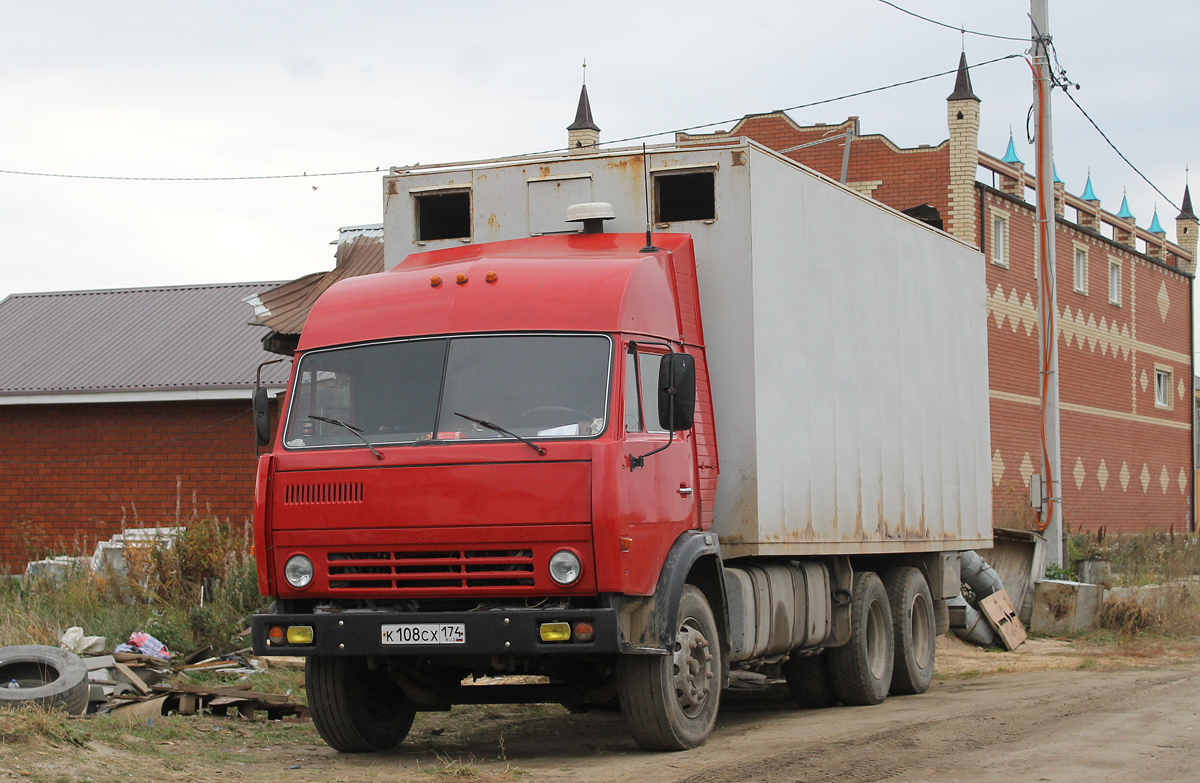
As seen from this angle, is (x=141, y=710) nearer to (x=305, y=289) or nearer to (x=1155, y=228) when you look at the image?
(x=305, y=289)

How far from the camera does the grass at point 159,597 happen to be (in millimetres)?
12945

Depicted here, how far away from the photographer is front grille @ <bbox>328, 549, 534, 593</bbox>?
792 centimetres

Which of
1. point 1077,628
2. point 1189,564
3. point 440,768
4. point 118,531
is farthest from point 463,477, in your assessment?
point 1189,564

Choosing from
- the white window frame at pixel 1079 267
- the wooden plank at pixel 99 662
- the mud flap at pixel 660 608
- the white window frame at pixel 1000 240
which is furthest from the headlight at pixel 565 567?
the white window frame at pixel 1079 267

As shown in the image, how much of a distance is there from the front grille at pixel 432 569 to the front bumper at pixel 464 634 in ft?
0.52

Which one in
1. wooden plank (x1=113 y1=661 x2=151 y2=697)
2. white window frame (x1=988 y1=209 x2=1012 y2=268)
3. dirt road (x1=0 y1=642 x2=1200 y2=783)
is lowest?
dirt road (x1=0 y1=642 x2=1200 y2=783)

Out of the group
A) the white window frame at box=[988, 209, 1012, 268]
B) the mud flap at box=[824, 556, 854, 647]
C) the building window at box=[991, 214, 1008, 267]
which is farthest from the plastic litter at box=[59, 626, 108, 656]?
the building window at box=[991, 214, 1008, 267]

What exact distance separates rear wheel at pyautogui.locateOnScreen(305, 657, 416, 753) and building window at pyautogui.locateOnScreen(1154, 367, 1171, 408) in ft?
118

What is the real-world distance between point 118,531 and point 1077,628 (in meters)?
13.0

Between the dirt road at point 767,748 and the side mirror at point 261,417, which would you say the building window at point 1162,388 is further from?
the side mirror at point 261,417

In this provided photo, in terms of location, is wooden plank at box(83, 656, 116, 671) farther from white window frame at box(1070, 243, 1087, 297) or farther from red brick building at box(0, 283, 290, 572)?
white window frame at box(1070, 243, 1087, 297)

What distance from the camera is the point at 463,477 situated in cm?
793

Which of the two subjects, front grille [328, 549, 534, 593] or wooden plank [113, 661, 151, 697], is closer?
front grille [328, 549, 534, 593]

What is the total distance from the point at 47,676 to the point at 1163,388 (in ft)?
123
